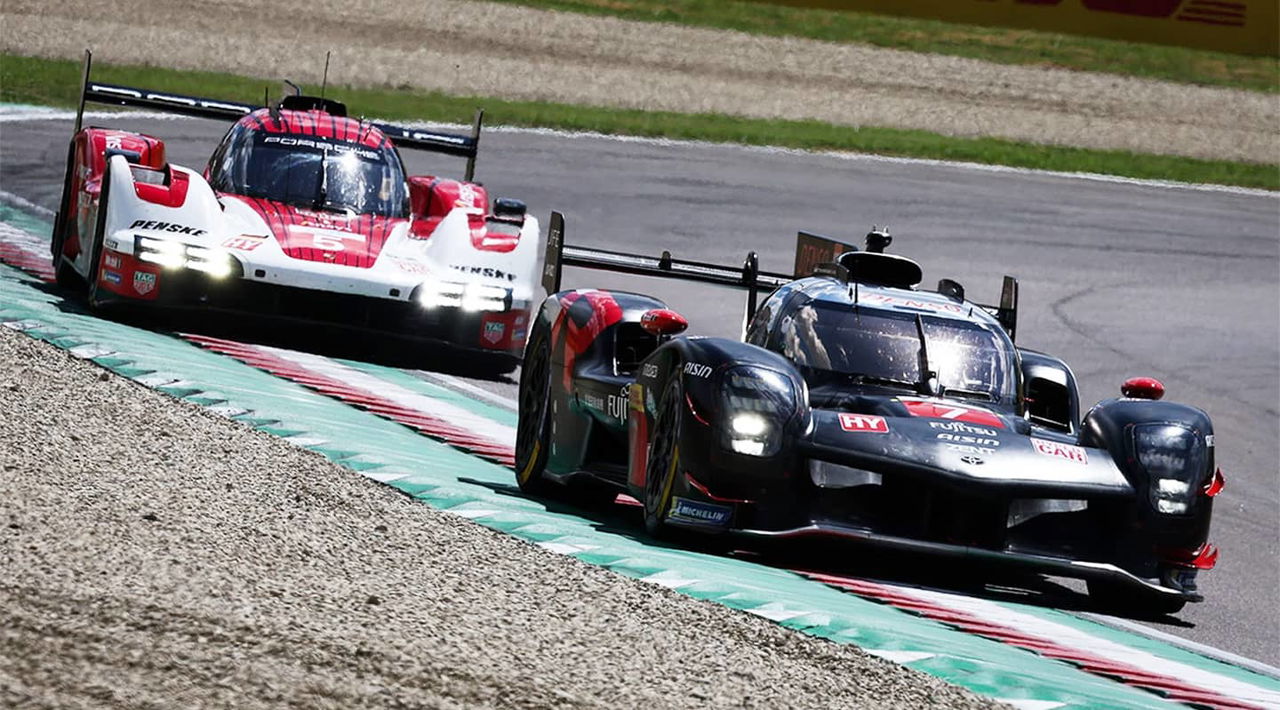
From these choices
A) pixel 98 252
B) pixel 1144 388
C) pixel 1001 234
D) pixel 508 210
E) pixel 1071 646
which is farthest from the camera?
pixel 1001 234

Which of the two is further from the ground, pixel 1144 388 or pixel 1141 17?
pixel 1141 17

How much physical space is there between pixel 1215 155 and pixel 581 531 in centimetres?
2557

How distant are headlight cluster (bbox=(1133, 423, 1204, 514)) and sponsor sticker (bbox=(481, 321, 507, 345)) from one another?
5.78 metres

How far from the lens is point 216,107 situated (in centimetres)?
1478

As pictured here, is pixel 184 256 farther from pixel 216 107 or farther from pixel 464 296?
pixel 216 107

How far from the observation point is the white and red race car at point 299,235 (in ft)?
40.8

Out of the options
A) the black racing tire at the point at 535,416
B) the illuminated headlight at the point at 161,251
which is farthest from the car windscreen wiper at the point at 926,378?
the illuminated headlight at the point at 161,251

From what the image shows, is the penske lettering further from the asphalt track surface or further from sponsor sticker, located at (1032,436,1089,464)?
sponsor sticker, located at (1032,436,1089,464)

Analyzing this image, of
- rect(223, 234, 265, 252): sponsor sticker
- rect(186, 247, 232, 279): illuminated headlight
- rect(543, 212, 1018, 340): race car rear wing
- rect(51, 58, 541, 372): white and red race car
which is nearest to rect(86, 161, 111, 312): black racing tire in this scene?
rect(51, 58, 541, 372): white and red race car

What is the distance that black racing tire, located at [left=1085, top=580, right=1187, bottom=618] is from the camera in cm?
808

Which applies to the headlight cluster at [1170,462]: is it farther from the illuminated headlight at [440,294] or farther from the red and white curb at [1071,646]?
the illuminated headlight at [440,294]

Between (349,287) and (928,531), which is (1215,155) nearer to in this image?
(349,287)

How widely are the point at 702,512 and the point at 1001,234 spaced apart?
15.2 meters

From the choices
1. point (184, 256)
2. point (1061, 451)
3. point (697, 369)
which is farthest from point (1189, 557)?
point (184, 256)
